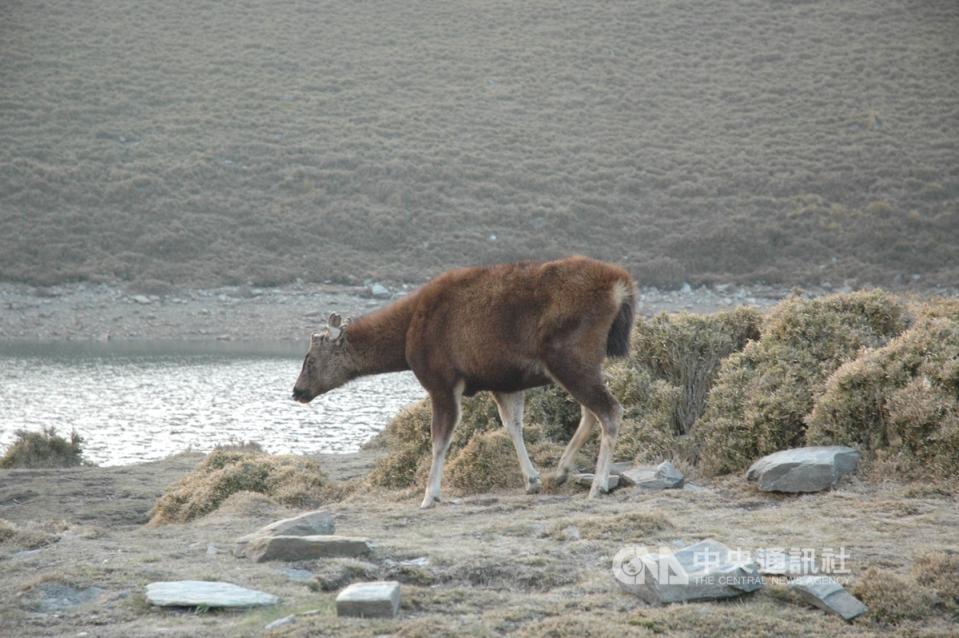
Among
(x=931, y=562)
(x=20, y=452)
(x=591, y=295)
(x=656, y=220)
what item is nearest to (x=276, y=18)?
(x=656, y=220)

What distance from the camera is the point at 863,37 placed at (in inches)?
2557

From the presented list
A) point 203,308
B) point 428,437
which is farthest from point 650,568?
point 203,308

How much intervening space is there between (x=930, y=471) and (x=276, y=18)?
6153 centimetres

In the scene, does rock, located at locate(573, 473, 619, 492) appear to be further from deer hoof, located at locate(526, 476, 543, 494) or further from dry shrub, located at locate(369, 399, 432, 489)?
dry shrub, located at locate(369, 399, 432, 489)

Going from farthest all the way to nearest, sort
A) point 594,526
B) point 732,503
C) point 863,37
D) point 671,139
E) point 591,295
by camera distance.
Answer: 1. point 863,37
2. point 671,139
3. point 591,295
4. point 732,503
5. point 594,526

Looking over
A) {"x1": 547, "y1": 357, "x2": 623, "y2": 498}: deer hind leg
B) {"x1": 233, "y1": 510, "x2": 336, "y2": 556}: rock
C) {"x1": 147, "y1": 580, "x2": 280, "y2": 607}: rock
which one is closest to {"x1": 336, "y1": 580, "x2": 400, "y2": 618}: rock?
{"x1": 147, "y1": 580, "x2": 280, "y2": 607}: rock

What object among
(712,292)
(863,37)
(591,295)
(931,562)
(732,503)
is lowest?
(712,292)

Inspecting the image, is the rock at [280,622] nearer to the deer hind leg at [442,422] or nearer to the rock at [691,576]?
the rock at [691,576]

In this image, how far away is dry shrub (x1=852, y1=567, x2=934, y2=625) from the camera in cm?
606

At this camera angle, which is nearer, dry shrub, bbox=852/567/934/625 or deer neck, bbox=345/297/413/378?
dry shrub, bbox=852/567/934/625

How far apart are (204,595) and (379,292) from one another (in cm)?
3228

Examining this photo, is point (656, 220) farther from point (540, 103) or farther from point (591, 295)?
point (591, 295)

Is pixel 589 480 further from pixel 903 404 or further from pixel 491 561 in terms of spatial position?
pixel 491 561

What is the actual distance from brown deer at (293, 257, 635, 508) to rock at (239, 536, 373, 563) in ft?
8.70
